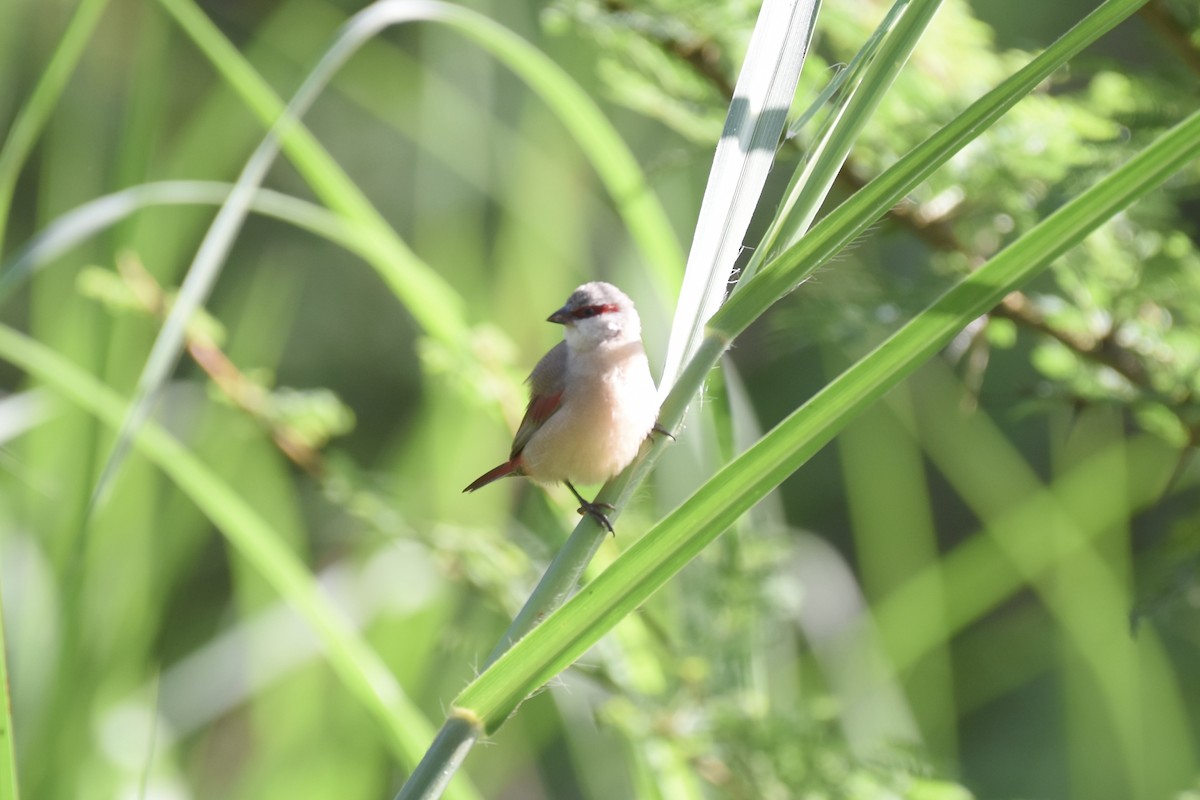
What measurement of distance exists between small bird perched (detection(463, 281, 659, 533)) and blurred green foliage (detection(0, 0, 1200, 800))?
0.46 ft

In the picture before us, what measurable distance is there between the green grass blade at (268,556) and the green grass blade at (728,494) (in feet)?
2.72

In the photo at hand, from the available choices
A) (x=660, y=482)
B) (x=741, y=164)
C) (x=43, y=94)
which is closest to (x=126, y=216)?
(x=43, y=94)

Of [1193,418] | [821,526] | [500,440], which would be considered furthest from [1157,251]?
[821,526]

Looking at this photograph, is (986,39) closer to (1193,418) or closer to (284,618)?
(1193,418)

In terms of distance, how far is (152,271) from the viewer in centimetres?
333

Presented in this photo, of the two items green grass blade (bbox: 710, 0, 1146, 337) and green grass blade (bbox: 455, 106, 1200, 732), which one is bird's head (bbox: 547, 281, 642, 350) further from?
green grass blade (bbox: 455, 106, 1200, 732)

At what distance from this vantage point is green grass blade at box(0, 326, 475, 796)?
1.70 m

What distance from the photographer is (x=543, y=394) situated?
2.00 metres

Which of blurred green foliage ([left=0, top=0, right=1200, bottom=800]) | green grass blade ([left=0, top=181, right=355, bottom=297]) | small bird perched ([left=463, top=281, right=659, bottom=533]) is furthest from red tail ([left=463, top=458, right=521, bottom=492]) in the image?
green grass blade ([left=0, top=181, right=355, bottom=297])

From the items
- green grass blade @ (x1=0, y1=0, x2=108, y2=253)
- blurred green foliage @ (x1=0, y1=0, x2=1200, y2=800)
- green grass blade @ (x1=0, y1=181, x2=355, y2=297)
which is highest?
green grass blade @ (x1=0, y1=0, x2=108, y2=253)

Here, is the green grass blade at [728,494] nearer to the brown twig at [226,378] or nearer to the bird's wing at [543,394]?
the bird's wing at [543,394]

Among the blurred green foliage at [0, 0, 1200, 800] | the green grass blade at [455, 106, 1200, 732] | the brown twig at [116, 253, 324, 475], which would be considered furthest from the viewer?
the brown twig at [116, 253, 324, 475]

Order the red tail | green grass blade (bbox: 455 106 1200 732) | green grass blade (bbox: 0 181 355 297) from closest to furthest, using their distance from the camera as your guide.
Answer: green grass blade (bbox: 455 106 1200 732) < green grass blade (bbox: 0 181 355 297) < the red tail

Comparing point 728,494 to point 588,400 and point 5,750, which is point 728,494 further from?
point 588,400
